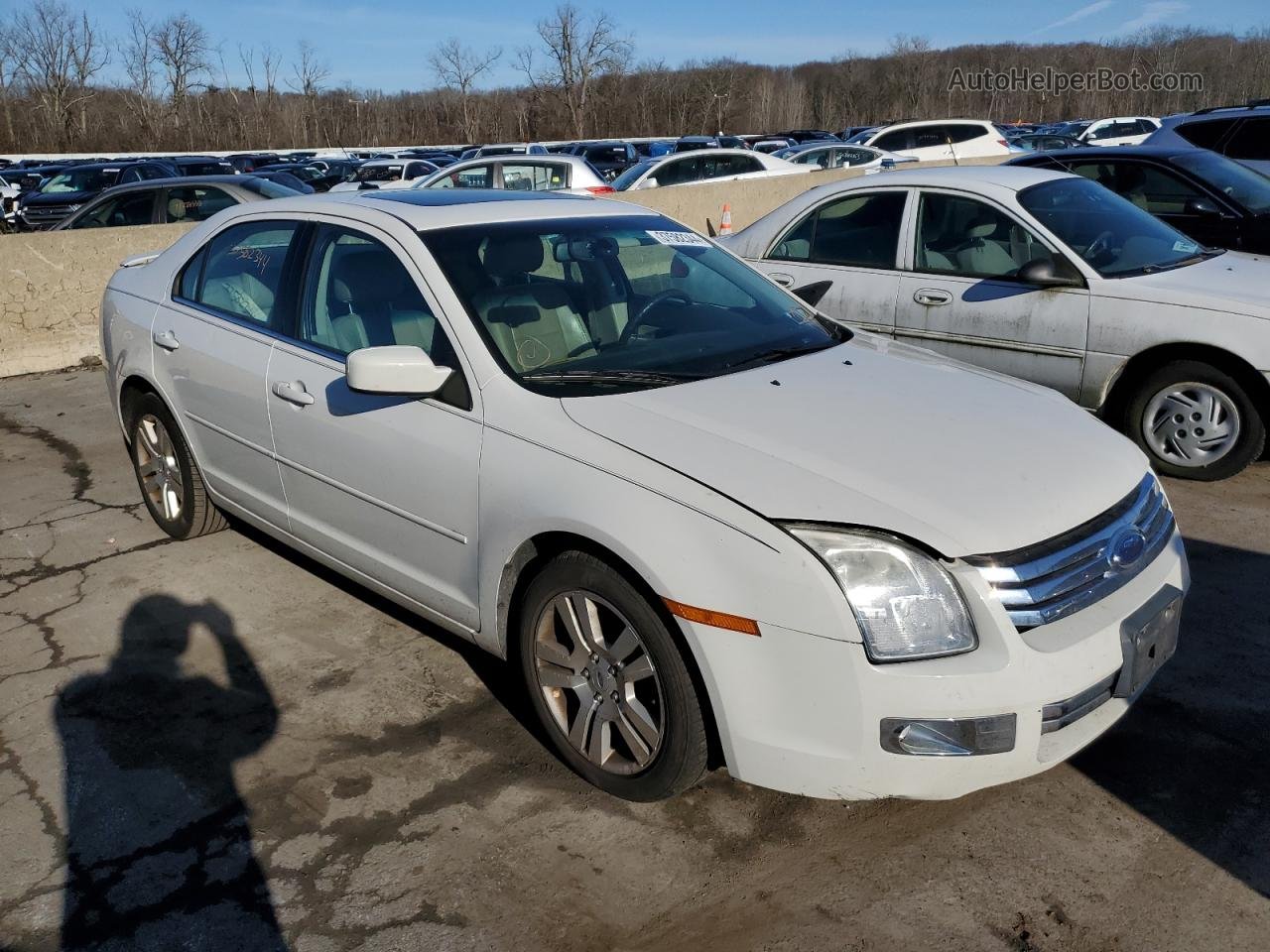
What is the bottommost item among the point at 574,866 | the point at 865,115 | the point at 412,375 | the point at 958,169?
the point at 574,866

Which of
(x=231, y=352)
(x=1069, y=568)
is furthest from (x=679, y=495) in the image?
(x=231, y=352)

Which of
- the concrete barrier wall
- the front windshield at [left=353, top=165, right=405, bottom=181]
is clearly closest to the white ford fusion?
the concrete barrier wall

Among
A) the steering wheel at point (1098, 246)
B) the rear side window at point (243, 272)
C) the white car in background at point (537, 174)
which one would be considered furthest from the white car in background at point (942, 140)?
the rear side window at point (243, 272)

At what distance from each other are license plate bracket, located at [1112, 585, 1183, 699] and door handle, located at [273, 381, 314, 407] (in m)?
2.78

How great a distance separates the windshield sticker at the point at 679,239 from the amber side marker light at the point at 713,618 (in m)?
1.98

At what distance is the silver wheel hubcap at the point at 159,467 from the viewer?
516cm

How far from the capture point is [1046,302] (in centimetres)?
601

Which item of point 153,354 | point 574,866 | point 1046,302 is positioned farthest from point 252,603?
point 1046,302

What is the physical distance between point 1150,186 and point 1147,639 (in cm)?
606

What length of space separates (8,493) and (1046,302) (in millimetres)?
5983

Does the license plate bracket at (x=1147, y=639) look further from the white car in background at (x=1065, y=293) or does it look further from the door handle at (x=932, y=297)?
the door handle at (x=932, y=297)

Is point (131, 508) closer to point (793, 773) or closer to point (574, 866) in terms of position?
point (574, 866)

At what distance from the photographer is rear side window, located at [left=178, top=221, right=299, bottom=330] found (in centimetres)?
435

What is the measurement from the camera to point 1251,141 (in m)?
11.4
